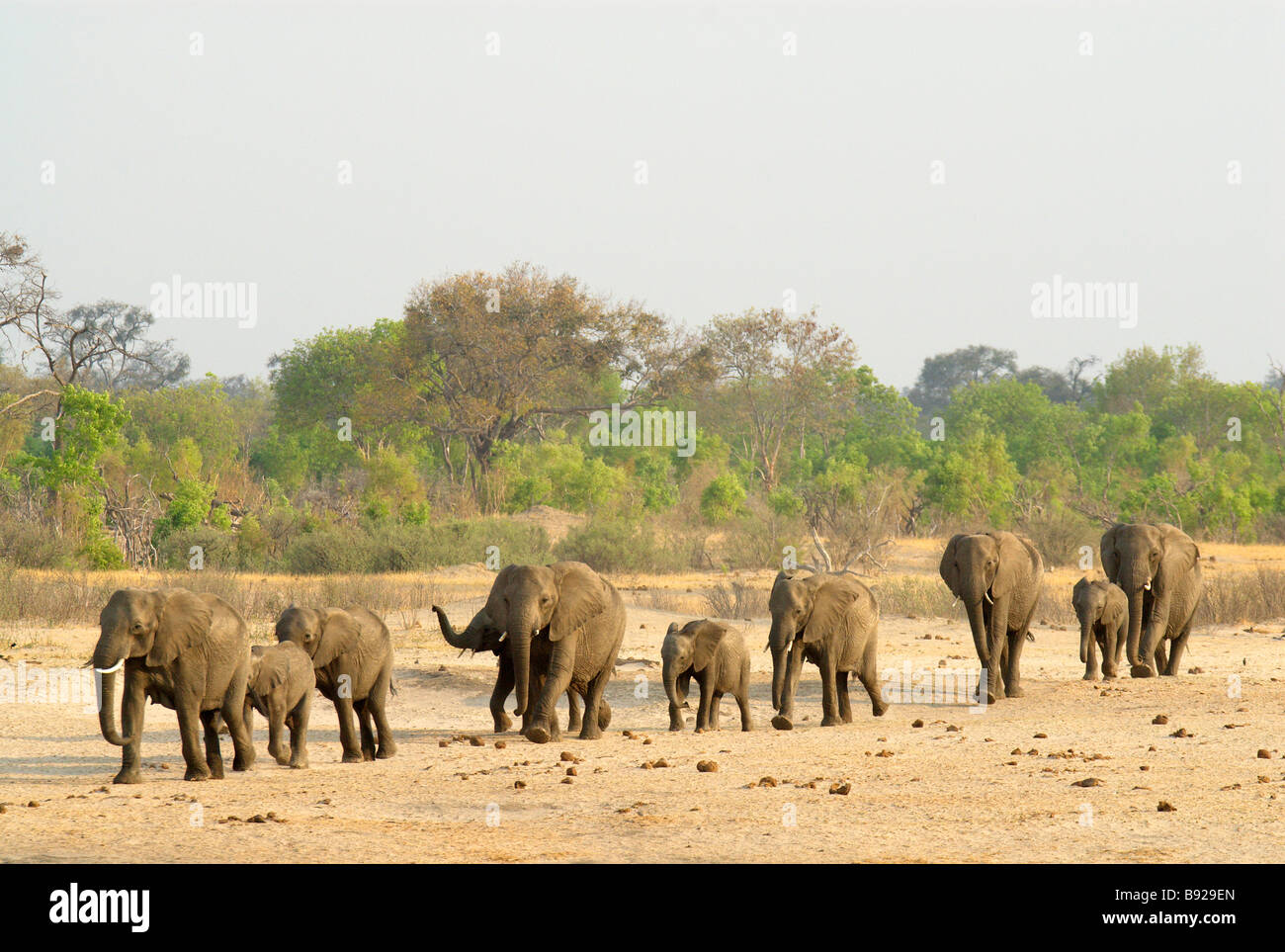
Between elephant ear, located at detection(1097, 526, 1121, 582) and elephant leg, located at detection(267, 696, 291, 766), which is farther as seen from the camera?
elephant ear, located at detection(1097, 526, 1121, 582)

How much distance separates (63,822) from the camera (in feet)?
26.9

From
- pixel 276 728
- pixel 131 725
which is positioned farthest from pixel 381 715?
pixel 131 725

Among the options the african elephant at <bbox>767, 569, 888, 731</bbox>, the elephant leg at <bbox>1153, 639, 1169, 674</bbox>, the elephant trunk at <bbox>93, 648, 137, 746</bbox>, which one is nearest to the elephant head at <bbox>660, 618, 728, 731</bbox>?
the african elephant at <bbox>767, 569, 888, 731</bbox>

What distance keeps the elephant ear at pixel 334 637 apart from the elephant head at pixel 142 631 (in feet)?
4.90

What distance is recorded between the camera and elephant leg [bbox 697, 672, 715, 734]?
12586mm

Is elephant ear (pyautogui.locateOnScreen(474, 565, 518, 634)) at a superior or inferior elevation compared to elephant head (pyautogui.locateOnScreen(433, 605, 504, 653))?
superior

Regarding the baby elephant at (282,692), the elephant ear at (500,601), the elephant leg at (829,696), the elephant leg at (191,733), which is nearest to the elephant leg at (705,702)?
the elephant leg at (829,696)

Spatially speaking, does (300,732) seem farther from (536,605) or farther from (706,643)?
(706,643)

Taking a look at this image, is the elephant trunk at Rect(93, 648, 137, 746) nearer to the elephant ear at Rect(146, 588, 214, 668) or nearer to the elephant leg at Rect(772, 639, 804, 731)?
the elephant ear at Rect(146, 588, 214, 668)

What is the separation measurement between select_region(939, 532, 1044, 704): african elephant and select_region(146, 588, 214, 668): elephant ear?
24.3 feet

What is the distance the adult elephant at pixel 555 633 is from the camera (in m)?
11.4

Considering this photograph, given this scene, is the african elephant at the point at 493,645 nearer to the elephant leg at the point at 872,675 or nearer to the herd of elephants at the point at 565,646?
the herd of elephants at the point at 565,646

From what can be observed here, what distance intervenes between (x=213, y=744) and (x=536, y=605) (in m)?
2.72
